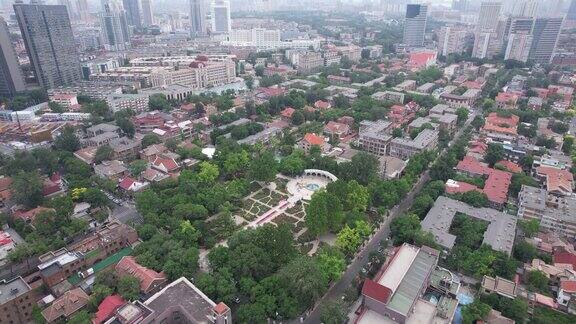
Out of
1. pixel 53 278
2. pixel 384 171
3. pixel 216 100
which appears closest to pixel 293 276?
pixel 53 278

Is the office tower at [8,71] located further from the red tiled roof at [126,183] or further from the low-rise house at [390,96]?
the low-rise house at [390,96]

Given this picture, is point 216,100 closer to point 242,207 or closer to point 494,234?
point 242,207

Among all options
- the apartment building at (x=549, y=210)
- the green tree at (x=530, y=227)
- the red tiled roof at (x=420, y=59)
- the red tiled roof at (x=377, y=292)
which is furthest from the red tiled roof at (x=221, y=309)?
the red tiled roof at (x=420, y=59)

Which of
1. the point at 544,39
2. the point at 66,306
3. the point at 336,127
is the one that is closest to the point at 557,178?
the point at 336,127

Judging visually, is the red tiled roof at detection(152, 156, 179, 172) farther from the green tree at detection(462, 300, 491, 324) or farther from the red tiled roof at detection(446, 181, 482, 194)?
the green tree at detection(462, 300, 491, 324)

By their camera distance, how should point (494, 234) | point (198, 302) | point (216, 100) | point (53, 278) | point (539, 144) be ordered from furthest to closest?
point (216, 100) → point (539, 144) → point (494, 234) → point (53, 278) → point (198, 302)

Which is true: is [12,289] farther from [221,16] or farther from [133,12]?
[133,12]
